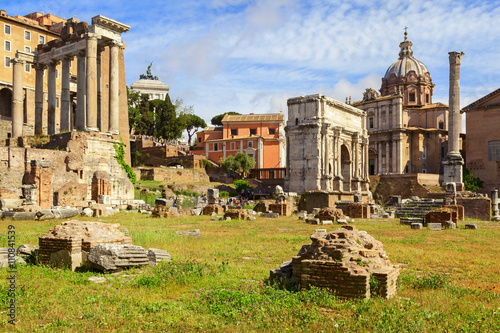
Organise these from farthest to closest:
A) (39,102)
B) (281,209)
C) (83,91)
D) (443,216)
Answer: (39,102), (83,91), (281,209), (443,216)

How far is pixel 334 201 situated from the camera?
33.7 meters

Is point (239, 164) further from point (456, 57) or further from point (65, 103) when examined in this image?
point (456, 57)

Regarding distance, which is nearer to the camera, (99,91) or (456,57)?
(99,91)

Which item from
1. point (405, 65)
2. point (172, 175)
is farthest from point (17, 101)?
point (405, 65)

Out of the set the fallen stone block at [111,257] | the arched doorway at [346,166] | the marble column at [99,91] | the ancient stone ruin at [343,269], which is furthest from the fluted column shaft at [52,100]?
the ancient stone ruin at [343,269]

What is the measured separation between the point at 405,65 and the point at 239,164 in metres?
24.9

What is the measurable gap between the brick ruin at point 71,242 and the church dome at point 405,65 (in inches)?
2242

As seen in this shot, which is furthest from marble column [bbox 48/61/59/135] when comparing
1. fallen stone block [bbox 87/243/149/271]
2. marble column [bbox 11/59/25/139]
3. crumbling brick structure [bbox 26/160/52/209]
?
fallen stone block [bbox 87/243/149/271]

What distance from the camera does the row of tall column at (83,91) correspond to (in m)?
32.5

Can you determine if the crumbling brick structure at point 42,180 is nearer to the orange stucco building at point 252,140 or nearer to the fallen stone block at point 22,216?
the fallen stone block at point 22,216

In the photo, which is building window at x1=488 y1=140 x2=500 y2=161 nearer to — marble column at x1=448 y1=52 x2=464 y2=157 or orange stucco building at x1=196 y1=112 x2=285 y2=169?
marble column at x1=448 y1=52 x2=464 y2=157

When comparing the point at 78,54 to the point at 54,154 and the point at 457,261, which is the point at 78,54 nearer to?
the point at 54,154

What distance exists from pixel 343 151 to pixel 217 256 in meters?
37.2

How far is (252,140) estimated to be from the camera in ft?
218
